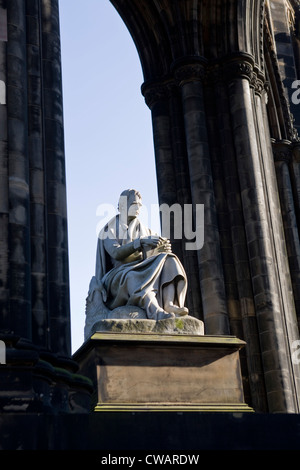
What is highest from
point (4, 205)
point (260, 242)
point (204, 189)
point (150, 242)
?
point (204, 189)

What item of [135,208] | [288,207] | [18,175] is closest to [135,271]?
[135,208]

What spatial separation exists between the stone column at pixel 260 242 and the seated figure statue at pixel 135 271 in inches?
130

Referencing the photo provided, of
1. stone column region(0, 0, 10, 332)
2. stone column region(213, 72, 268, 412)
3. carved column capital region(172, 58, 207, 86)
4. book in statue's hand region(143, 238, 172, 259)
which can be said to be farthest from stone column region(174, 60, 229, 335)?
stone column region(0, 0, 10, 332)

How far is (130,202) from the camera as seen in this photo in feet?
37.1

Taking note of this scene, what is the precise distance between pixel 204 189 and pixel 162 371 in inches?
228

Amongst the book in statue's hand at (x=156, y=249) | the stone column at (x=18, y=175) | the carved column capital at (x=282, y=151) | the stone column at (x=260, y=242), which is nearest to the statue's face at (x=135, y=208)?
the book in statue's hand at (x=156, y=249)

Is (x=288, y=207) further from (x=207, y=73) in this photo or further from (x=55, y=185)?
(x=55, y=185)

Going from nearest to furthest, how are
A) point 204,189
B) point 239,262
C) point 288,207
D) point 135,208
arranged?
point 135,208, point 239,262, point 204,189, point 288,207

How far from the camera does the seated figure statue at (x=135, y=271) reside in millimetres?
10305

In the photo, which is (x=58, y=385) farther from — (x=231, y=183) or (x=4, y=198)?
(x=231, y=183)

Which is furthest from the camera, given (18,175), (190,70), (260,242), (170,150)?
(170,150)
